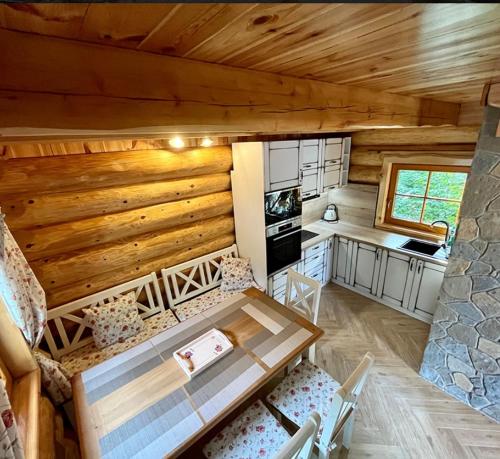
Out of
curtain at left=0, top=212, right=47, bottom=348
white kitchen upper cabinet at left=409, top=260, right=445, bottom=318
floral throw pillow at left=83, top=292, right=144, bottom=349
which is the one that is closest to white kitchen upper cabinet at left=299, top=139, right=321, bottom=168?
white kitchen upper cabinet at left=409, top=260, right=445, bottom=318

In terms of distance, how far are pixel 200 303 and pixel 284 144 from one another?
185cm

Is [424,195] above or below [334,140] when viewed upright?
below

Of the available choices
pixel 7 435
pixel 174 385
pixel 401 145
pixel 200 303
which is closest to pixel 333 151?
pixel 401 145

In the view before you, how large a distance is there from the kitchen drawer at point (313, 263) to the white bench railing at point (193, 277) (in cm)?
96

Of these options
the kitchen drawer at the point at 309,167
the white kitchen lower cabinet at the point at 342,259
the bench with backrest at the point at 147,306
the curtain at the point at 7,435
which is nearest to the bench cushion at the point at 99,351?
the bench with backrest at the point at 147,306

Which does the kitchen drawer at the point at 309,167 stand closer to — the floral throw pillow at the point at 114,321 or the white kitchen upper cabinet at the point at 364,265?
the white kitchen upper cabinet at the point at 364,265

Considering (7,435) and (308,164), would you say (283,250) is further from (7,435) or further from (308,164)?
(7,435)

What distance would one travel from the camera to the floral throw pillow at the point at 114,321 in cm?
208

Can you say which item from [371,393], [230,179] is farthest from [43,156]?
[371,393]

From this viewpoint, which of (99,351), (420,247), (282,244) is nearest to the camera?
(99,351)

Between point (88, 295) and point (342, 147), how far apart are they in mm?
3362

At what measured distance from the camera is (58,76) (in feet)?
2.15

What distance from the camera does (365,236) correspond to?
3359 millimetres

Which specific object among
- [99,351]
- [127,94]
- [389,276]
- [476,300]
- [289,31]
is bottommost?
[389,276]
